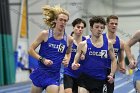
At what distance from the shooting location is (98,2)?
2722 cm

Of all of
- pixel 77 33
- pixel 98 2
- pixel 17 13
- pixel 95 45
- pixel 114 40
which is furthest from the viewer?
pixel 98 2

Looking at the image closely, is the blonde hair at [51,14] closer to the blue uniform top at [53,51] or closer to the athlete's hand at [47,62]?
the blue uniform top at [53,51]

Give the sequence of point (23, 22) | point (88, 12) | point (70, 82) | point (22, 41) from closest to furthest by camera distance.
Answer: point (70, 82)
point (22, 41)
point (23, 22)
point (88, 12)

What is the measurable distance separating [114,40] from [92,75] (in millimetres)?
900

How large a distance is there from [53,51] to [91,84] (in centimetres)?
81

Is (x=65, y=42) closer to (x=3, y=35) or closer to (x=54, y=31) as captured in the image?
(x=54, y=31)

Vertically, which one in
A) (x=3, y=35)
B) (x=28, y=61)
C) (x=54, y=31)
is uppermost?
(x=54, y=31)

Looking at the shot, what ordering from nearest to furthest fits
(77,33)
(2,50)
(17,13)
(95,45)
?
(95,45)
(77,33)
(2,50)
(17,13)

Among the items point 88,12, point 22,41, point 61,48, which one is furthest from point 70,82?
point 88,12

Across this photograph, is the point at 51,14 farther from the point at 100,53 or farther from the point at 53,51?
the point at 100,53

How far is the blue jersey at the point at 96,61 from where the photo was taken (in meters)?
6.16

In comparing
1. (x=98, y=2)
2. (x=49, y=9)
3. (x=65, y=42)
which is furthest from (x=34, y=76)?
(x=98, y=2)

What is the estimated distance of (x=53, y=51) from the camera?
20.5ft

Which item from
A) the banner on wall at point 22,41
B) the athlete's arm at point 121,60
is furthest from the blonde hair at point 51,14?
the banner on wall at point 22,41
